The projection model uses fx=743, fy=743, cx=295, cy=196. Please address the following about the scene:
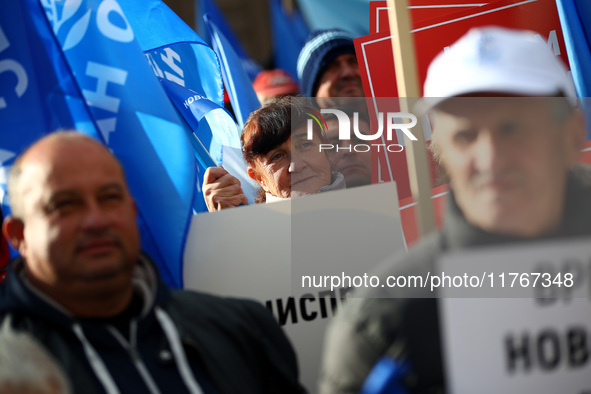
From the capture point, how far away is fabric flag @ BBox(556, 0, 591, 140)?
3.17 metres

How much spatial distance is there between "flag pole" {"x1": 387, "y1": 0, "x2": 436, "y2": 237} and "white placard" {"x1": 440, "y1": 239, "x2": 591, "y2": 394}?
237 mm

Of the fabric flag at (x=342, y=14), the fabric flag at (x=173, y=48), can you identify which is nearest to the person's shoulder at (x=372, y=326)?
the fabric flag at (x=173, y=48)

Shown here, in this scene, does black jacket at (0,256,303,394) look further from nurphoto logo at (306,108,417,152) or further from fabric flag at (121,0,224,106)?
fabric flag at (121,0,224,106)

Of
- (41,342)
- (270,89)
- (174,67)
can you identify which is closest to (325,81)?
(174,67)

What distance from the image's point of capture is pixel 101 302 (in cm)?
190

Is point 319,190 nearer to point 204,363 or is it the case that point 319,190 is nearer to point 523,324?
point 204,363

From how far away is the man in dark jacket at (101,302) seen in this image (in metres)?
1.84

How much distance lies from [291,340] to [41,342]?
2.66ft

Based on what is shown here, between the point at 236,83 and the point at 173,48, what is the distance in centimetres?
58

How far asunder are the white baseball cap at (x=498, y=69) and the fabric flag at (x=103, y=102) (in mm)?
1147

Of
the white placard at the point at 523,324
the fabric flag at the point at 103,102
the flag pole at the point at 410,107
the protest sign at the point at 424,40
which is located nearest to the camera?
the white placard at the point at 523,324

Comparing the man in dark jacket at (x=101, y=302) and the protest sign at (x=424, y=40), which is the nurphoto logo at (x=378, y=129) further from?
the protest sign at (x=424, y=40)

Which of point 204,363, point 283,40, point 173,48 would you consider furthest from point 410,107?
point 283,40

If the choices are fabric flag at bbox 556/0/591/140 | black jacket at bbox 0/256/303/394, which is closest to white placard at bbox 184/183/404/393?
black jacket at bbox 0/256/303/394
